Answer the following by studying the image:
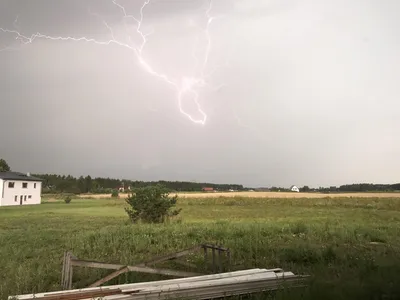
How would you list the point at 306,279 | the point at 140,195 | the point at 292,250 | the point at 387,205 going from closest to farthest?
the point at 306,279
the point at 292,250
the point at 140,195
the point at 387,205

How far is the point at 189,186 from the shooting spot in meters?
135

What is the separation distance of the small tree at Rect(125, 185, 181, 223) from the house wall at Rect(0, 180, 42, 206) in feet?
140

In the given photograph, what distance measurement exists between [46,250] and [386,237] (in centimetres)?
1348

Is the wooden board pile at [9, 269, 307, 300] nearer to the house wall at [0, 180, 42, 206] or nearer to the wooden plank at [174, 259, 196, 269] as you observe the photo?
the wooden plank at [174, 259, 196, 269]

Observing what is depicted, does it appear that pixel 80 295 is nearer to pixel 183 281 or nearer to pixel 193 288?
pixel 183 281

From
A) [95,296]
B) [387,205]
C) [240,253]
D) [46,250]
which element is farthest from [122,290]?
[387,205]

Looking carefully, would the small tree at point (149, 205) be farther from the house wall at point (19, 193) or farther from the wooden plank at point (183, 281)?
the house wall at point (19, 193)

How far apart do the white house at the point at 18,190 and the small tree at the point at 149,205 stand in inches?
1675

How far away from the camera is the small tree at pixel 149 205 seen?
25.9 metres

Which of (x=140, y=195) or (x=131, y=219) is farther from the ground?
(x=140, y=195)

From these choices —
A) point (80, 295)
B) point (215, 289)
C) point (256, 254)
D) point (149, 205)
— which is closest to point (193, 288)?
point (215, 289)

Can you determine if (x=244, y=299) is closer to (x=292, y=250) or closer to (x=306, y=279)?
(x=306, y=279)

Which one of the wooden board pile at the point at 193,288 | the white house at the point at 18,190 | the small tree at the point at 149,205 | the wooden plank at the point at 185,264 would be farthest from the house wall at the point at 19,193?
the wooden board pile at the point at 193,288

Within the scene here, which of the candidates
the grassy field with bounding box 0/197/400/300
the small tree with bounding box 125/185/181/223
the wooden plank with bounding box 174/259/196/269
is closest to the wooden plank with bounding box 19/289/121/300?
the grassy field with bounding box 0/197/400/300
